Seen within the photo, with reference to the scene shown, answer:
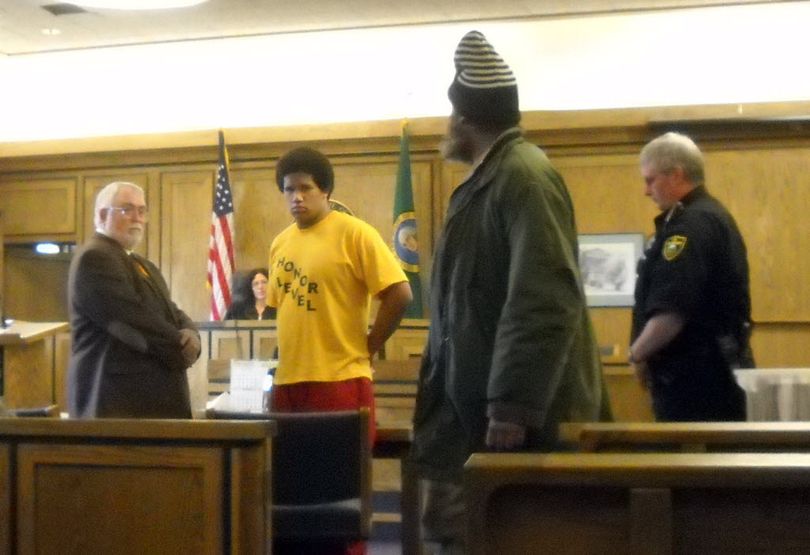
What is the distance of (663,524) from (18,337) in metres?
3.41

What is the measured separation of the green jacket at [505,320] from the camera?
1971 millimetres

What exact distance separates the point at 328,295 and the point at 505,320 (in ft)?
3.50

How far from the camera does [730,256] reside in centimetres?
296

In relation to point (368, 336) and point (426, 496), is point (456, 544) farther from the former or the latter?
point (368, 336)

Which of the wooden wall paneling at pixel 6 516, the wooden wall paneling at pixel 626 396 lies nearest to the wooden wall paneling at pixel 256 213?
the wooden wall paneling at pixel 626 396

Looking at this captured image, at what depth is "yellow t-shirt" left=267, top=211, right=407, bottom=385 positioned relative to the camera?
117 inches

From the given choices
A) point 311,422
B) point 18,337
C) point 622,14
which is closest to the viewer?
point 311,422

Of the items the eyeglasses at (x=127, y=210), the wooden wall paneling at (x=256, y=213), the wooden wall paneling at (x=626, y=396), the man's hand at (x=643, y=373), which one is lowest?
the wooden wall paneling at (x=626, y=396)

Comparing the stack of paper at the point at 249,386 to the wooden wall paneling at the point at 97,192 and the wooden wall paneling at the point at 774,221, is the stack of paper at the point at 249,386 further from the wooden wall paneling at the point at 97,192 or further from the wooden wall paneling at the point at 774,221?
Result: the wooden wall paneling at the point at 97,192

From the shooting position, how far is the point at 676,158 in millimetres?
3082

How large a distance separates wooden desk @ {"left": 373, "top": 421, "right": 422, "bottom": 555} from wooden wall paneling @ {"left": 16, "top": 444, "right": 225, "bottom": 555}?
2.68 ft

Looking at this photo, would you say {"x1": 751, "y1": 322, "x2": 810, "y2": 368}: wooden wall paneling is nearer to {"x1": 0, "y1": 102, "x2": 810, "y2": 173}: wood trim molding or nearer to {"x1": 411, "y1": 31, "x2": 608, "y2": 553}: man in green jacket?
{"x1": 0, "y1": 102, "x2": 810, "y2": 173}: wood trim molding

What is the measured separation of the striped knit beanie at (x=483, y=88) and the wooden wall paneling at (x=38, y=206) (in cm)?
650

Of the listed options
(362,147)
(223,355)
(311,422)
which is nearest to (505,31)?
(362,147)
